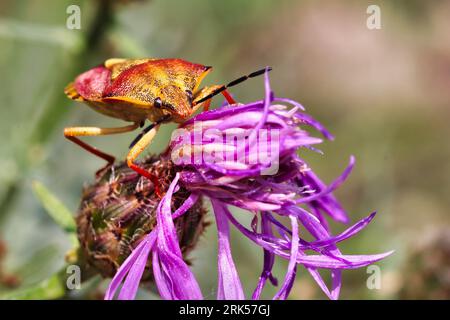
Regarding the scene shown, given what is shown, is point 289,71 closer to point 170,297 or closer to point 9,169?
point 9,169

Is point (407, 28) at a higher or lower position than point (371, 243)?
higher

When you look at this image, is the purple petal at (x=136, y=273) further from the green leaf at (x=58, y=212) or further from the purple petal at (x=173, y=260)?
the green leaf at (x=58, y=212)

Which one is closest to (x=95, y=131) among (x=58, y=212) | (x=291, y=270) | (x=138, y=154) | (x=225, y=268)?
(x=138, y=154)

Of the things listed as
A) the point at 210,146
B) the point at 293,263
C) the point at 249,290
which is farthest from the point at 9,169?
the point at 293,263

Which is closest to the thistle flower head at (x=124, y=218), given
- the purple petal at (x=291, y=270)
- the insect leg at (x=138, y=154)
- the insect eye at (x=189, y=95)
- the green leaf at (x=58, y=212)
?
the insect leg at (x=138, y=154)

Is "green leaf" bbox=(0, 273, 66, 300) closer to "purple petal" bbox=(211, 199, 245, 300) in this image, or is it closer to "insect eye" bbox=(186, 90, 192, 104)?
"purple petal" bbox=(211, 199, 245, 300)

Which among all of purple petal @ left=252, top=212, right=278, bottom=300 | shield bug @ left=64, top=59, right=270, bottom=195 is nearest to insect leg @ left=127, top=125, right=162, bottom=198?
shield bug @ left=64, top=59, right=270, bottom=195
